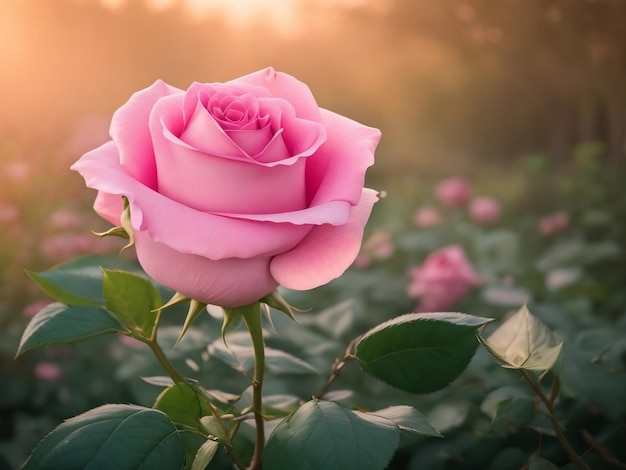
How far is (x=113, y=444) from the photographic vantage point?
36cm

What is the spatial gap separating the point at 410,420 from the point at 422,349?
0.04 m

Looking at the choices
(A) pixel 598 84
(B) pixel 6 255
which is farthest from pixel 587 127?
(B) pixel 6 255

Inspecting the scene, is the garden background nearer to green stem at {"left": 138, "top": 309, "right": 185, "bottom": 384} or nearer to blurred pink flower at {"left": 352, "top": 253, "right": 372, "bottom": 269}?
blurred pink flower at {"left": 352, "top": 253, "right": 372, "bottom": 269}

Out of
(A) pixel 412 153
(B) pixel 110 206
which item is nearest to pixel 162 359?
(B) pixel 110 206

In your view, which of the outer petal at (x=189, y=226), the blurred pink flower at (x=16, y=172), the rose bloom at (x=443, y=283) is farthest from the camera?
the blurred pink flower at (x=16, y=172)

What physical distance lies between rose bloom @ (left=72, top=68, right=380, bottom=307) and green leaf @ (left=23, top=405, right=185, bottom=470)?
8cm

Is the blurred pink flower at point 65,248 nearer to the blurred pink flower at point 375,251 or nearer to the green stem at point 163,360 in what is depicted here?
the blurred pink flower at point 375,251

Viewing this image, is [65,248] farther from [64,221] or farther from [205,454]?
[205,454]

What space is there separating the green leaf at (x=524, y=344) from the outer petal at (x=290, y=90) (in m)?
0.17

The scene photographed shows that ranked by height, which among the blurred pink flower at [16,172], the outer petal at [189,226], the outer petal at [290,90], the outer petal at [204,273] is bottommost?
the blurred pink flower at [16,172]

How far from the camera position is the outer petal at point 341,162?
1.26ft

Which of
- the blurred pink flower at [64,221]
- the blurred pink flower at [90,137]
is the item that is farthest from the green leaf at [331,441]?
the blurred pink flower at [90,137]

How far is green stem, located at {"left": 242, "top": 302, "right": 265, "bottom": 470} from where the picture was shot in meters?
0.41

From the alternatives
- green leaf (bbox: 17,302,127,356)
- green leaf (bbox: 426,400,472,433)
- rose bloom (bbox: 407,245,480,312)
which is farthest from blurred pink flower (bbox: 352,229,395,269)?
green leaf (bbox: 17,302,127,356)
